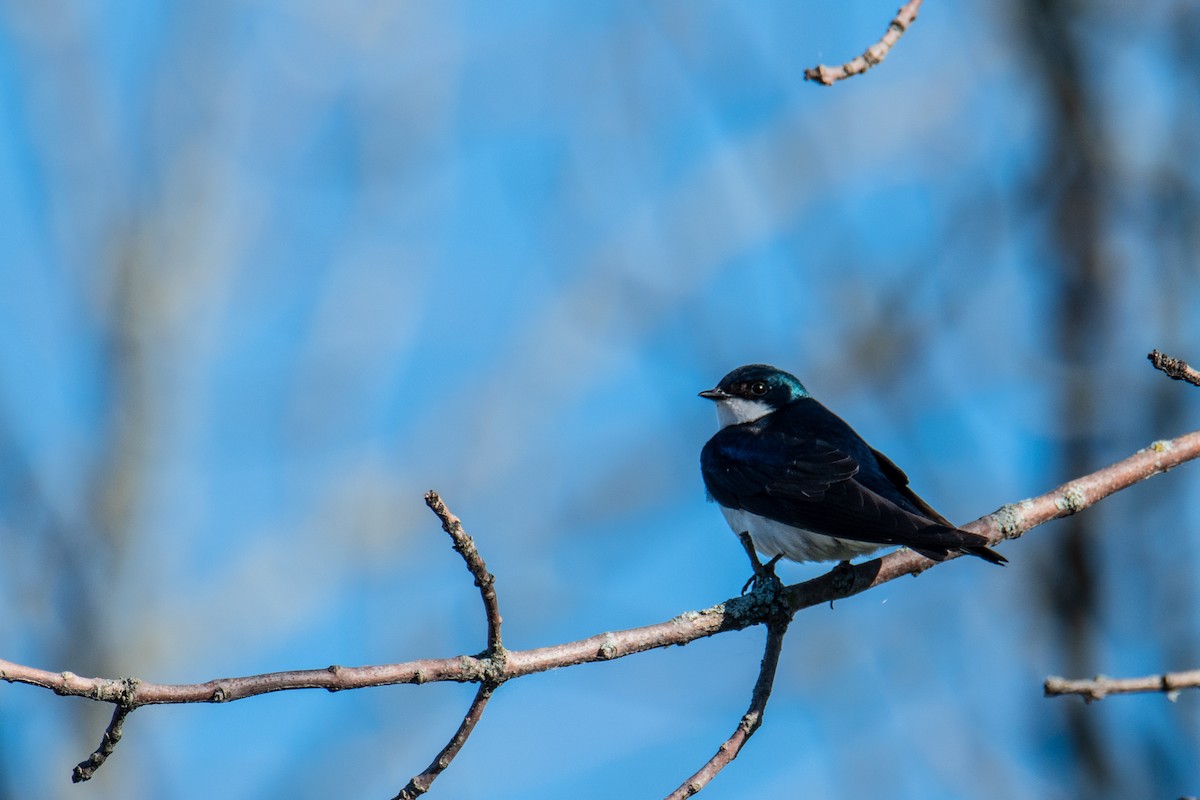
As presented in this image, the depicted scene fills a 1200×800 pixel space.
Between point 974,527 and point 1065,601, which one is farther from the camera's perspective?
point 1065,601

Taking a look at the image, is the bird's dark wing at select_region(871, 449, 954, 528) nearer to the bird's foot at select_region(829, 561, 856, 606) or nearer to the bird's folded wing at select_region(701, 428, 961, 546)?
the bird's folded wing at select_region(701, 428, 961, 546)

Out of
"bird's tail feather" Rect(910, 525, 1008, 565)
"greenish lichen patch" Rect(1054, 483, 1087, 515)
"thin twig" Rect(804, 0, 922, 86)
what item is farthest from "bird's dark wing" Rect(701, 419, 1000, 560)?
"thin twig" Rect(804, 0, 922, 86)

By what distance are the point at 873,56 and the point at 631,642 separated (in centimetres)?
134

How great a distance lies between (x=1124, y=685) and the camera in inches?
75.3

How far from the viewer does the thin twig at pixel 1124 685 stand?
189cm

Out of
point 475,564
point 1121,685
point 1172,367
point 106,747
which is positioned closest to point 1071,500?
point 1172,367

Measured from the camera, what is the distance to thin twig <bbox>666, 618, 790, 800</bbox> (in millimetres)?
2473

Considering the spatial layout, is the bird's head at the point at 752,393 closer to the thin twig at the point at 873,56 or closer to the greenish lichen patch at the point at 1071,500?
the greenish lichen patch at the point at 1071,500

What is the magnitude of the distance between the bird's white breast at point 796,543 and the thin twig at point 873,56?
1777 millimetres

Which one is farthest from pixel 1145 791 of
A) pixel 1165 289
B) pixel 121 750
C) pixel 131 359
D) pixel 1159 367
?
pixel 131 359

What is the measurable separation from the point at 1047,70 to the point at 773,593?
386cm

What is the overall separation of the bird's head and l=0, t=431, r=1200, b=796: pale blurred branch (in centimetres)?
196

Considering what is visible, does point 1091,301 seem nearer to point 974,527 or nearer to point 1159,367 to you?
point 974,527

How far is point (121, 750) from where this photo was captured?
8539mm
